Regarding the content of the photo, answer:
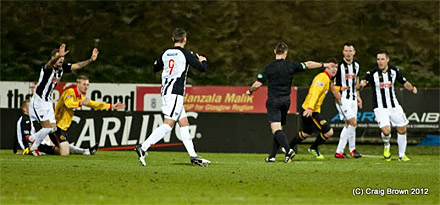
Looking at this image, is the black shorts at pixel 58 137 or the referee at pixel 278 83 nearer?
the referee at pixel 278 83

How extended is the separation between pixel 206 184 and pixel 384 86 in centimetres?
677

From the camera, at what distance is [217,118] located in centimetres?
1836

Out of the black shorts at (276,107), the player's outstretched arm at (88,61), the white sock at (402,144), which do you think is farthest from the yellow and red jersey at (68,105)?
the white sock at (402,144)

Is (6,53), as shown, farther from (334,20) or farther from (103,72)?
(334,20)

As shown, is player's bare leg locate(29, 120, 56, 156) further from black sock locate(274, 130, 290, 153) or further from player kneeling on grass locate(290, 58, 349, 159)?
player kneeling on grass locate(290, 58, 349, 159)

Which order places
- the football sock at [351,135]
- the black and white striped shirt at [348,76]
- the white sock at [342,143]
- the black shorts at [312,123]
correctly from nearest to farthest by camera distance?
1. the black shorts at [312,123]
2. the white sock at [342,143]
3. the black and white striped shirt at [348,76]
4. the football sock at [351,135]

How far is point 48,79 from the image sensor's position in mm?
13539

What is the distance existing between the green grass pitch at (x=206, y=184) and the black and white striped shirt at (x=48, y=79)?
2.79 m

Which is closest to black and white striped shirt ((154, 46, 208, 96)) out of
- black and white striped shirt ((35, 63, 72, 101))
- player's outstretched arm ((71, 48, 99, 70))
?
player's outstretched arm ((71, 48, 99, 70))

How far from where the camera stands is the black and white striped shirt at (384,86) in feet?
45.6

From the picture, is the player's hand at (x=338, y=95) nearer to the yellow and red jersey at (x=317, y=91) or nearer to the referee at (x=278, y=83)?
the yellow and red jersey at (x=317, y=91)

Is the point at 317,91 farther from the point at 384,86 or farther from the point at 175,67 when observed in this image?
the point at 175,67

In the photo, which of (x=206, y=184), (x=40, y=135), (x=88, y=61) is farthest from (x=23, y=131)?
(x=206, y=184)

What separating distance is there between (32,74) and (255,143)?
10037 millimetres
